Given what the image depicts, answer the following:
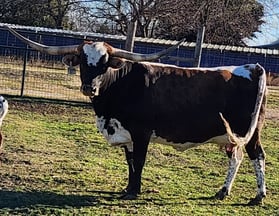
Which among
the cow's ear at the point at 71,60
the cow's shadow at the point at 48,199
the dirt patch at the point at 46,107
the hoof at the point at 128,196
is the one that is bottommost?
the cow's shadow at the point at 48,199

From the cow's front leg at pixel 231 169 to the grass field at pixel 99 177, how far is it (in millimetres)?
111

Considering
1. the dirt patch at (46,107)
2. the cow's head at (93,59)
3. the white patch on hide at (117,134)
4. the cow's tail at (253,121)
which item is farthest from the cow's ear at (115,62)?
the dirt patch at (46,107)

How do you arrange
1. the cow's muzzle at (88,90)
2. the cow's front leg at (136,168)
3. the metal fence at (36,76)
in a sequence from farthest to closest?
the metal fence at (36,76) < the cow's front leg at (136,168) < the cow's muzzle at (88,90)

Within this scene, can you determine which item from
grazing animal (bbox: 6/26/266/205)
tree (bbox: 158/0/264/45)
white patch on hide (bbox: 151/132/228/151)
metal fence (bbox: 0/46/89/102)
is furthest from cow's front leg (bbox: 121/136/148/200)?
tree (bbox: 158/0/264/45)

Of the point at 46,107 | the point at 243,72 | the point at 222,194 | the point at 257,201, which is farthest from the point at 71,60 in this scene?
the point at 46,107

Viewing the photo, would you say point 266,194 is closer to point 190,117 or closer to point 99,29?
point 190,117

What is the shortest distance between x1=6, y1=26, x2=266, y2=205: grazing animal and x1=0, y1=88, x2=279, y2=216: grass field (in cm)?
34

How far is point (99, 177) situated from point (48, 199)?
1269mm

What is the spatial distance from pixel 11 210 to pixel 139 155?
1.66 meters

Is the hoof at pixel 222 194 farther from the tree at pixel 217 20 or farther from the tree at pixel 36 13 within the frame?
the tree at pixel 36 13

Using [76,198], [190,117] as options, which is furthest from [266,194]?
[76,198]

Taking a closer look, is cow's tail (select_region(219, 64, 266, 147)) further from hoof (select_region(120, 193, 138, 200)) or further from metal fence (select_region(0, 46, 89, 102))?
metal fence (select_region(0, 46, 89, 102))

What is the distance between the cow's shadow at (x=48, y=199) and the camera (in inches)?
260

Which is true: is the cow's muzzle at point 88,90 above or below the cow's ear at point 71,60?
below
